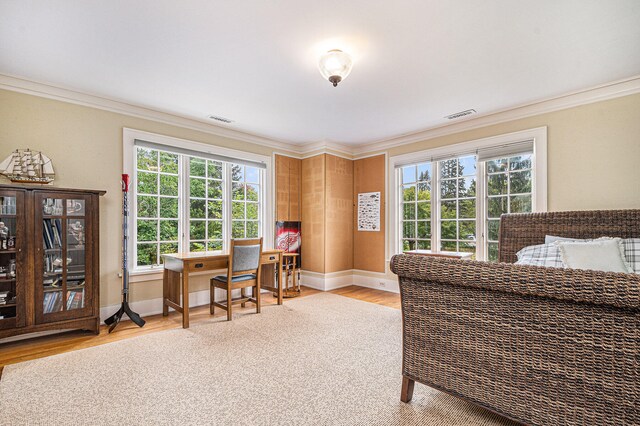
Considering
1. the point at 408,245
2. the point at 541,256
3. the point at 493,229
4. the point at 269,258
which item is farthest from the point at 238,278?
the point at 493,229

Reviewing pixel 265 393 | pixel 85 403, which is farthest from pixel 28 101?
pixel 265 393

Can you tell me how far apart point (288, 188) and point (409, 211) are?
2050 mm

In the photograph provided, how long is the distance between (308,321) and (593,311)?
272 centimetres

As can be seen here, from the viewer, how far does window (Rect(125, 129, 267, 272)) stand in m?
3.95

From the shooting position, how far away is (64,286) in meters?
3.10

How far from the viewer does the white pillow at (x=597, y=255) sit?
2.31m

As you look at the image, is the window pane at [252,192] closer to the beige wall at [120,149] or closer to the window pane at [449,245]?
the beige wall at [120,149]

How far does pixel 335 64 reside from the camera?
8.46 feet

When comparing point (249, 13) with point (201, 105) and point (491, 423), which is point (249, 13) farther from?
point (491, 423)

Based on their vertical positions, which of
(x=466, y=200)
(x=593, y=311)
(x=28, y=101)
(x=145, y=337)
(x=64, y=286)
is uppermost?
(x=28, y=101)

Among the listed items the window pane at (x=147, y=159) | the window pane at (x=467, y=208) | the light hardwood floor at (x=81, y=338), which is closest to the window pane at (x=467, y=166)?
the window pane at (x=467, y=208)

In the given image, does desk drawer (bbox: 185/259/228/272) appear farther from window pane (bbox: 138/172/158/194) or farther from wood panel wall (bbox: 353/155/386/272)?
wood panel wall (bbox: 353/155/386/272)

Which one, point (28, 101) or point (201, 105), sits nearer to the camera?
point (28, 101)

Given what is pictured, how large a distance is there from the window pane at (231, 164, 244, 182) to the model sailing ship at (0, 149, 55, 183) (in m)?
2.13
